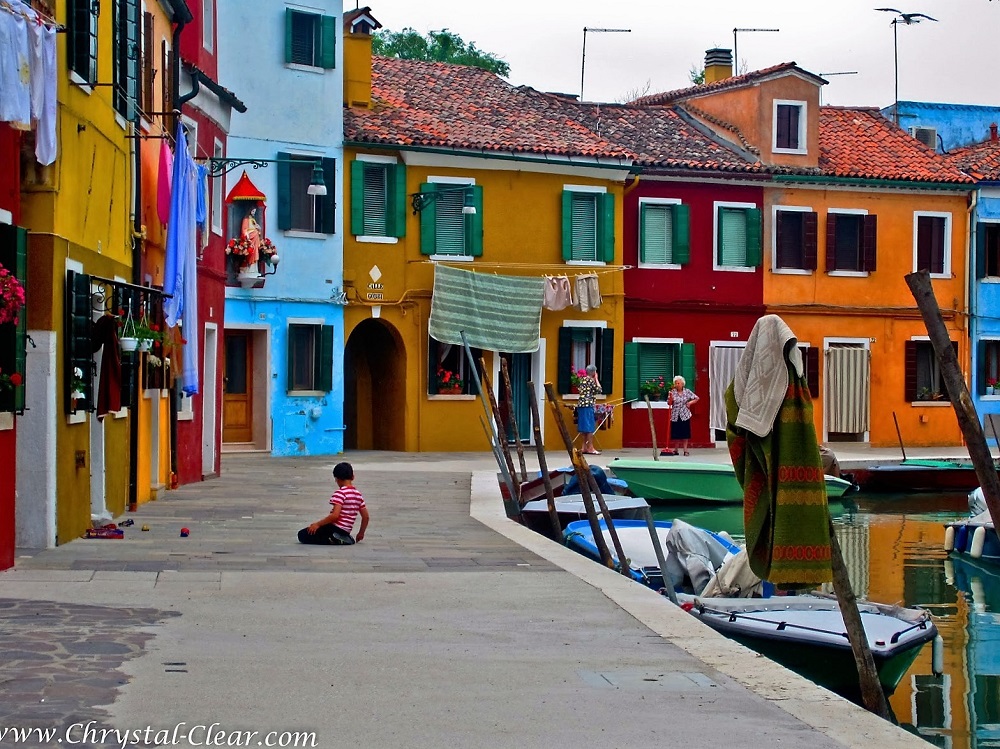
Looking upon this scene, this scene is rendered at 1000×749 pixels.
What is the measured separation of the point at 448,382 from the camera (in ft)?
105

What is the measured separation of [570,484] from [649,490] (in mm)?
3695

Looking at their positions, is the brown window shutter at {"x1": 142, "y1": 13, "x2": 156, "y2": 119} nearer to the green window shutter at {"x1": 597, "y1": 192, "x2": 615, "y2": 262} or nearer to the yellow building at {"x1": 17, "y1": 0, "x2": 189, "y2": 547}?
the yellow building at {"x1": 17, "y1": 0, "x2": 189, "y2": 547}

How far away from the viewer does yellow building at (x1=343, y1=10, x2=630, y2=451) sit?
3148 cm

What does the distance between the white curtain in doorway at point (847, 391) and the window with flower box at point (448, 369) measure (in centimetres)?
853

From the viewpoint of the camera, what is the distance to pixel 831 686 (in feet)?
36.8

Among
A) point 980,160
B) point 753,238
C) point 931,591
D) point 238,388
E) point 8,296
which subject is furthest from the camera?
point 980,160

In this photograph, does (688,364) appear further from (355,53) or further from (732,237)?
(355,53)

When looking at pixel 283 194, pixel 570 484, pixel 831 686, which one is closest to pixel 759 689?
pixel 831 686

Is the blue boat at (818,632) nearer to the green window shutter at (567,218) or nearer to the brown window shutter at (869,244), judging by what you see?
the green window shutter at (567,218)

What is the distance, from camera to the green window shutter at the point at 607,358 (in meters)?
33.5

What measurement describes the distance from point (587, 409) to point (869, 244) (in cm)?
901

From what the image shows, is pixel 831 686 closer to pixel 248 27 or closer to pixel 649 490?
pixel 649 490

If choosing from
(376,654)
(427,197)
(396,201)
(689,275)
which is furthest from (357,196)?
(376,654)

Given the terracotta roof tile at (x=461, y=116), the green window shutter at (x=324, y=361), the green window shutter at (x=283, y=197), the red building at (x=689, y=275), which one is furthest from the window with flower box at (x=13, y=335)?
the red building at (x=689, y=275)
